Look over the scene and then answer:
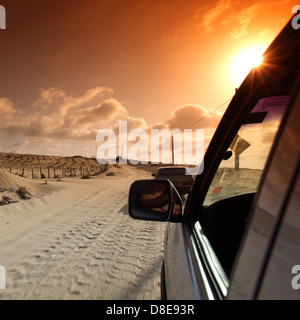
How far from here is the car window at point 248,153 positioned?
1.03 m

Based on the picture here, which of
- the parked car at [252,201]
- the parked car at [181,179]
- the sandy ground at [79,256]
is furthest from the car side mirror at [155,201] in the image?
the parked car at [181,179]

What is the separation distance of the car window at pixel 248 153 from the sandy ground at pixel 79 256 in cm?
197

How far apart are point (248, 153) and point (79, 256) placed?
3.90 m

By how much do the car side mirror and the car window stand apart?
0.34 metres

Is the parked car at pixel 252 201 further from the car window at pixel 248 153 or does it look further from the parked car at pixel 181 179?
the parked car at pixel 181 179

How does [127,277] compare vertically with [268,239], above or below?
below

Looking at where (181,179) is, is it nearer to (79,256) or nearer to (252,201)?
(79,256)

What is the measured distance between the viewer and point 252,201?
4.29ft
